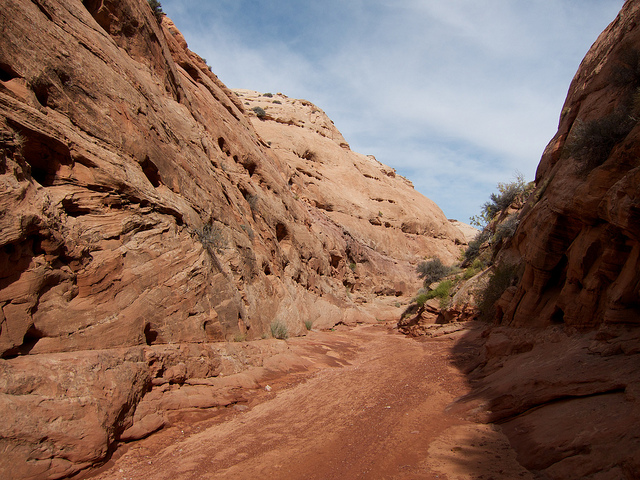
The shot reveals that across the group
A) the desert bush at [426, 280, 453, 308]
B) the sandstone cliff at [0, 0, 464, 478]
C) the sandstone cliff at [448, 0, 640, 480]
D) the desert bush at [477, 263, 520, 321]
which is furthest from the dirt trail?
the desert bush at [426, 280, 453, 308]

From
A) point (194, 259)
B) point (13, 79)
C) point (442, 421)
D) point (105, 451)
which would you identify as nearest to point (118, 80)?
point (13, 79)

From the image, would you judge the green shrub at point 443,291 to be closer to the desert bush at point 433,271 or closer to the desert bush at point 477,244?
the desert bush at point 477,244

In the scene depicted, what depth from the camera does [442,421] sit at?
5547 mm

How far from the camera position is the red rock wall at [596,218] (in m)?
5.45

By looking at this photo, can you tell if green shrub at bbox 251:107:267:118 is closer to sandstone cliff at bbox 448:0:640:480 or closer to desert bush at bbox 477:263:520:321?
desert bush at bbox 477:263:520:321

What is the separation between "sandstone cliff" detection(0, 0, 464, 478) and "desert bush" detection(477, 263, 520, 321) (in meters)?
6.91

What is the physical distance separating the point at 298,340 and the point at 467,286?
7.65 metres

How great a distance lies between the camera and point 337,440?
5145mm

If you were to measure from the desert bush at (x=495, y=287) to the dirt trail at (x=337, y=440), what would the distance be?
4.71m

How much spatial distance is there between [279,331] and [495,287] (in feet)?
24.9

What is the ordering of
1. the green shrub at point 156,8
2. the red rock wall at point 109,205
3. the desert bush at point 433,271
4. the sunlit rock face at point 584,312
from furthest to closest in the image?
1. the desert bush at point 433,271
2. the green shrub at point 156,8
3. the red rock wall at point 109,205
4. the sunlit rock face at point 584,312

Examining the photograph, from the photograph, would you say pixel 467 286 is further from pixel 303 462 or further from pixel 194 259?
pixel 303 462

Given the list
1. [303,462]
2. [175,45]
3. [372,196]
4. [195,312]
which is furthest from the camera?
[372,196]

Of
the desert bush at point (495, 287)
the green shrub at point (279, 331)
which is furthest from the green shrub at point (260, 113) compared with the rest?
the desert bush at point (495, 287)
